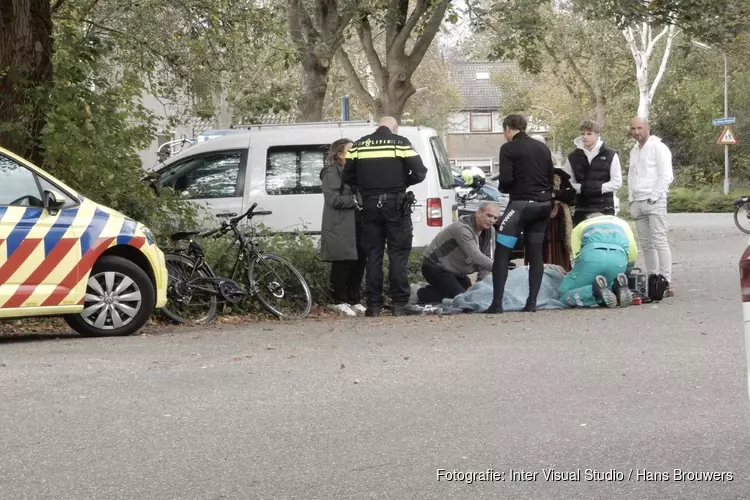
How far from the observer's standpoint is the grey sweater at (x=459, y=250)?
535 inches

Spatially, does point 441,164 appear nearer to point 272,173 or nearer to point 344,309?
point 272,173

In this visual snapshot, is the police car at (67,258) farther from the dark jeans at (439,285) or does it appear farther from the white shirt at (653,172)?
the white shirt at (653,172)

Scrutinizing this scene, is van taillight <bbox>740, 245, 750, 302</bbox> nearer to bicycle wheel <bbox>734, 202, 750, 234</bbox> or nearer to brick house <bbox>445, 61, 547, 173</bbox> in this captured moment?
bicycle wheel <bbox>734, 202, 750, 234</bbox>

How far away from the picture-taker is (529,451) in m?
6.19

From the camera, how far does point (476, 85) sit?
342 ft

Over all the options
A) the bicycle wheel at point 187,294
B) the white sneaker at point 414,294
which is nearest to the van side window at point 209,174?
the white sneaker at point 414,294

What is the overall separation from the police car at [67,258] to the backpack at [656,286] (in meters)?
5.07

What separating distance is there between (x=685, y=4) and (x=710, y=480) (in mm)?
14854

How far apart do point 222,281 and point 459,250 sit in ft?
8.36

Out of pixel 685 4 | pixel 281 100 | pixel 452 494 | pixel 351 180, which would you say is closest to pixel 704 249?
pixel 685 4

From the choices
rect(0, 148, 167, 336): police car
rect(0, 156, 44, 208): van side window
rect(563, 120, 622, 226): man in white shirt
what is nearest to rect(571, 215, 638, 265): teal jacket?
rect(563, 120, 622, 226): man in white shirt

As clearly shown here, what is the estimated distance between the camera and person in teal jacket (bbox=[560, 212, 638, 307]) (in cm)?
1291

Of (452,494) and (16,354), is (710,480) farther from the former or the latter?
(16,354)

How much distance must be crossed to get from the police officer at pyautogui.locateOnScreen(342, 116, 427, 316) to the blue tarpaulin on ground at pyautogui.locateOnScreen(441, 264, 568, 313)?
2.81 ft
